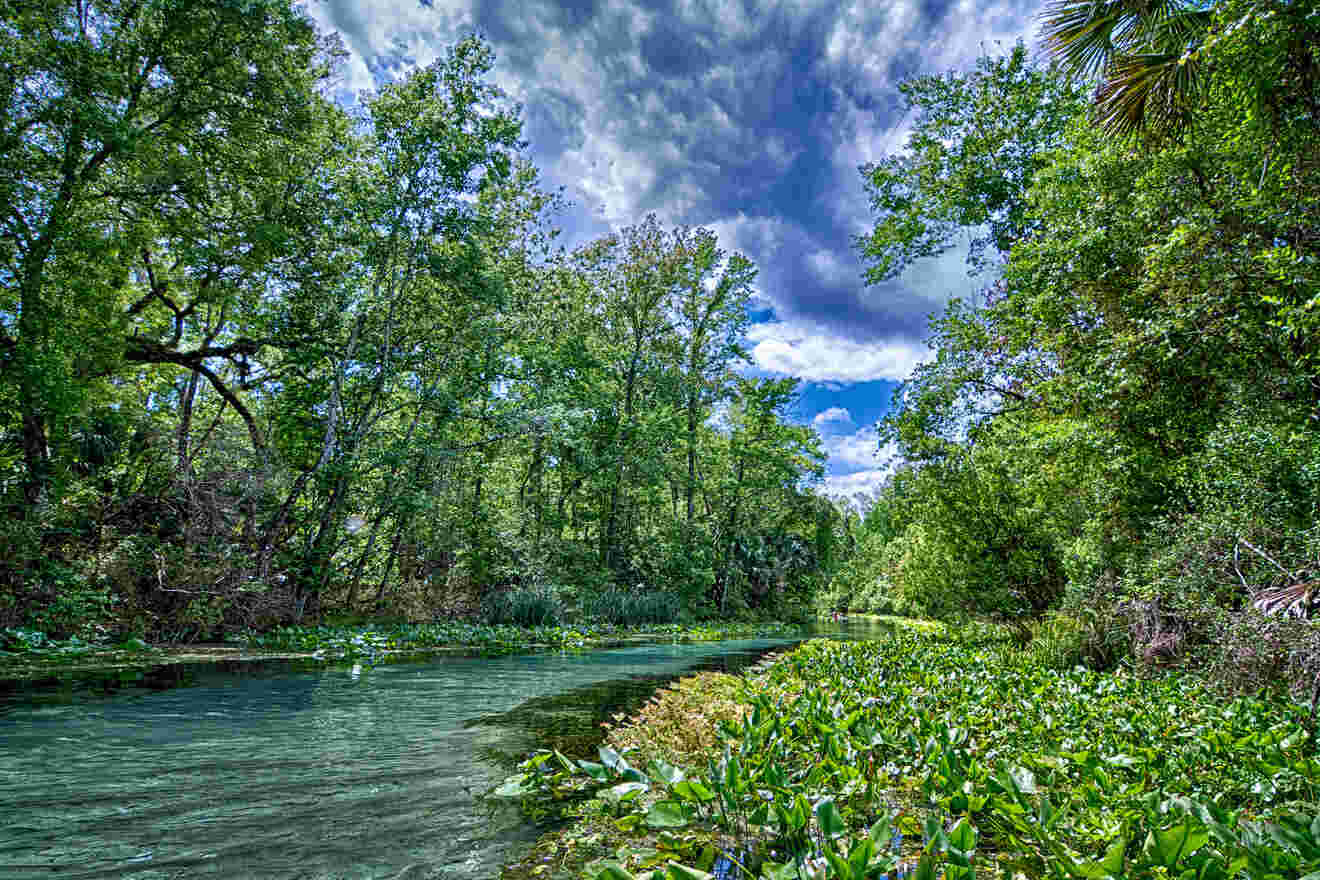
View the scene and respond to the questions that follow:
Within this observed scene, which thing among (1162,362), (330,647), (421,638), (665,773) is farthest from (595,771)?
(421,638)

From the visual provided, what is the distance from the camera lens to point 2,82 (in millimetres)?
9047

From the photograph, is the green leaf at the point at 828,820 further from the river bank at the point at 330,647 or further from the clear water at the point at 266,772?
the river bank at the point at 330,647

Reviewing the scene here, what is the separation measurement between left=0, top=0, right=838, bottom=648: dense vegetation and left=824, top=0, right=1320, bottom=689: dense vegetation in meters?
11.9

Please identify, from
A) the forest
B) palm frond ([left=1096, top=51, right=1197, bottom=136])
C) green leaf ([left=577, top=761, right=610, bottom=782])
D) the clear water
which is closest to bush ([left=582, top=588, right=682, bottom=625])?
the forest

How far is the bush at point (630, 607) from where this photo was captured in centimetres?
1981

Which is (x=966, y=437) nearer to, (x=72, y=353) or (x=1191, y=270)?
(x=1191, y=270)

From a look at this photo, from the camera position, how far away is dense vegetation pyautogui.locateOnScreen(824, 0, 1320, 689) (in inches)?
217

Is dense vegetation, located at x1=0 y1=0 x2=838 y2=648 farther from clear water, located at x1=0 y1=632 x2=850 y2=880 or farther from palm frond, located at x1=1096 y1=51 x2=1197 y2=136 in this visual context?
palm frond, located at x1=1096 y1=51 x2=1197 y2=136


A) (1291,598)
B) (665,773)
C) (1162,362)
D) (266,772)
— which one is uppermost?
(1162,362)

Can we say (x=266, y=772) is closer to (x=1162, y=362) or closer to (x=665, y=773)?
(x=665, y=773)

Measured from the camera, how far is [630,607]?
21.0m

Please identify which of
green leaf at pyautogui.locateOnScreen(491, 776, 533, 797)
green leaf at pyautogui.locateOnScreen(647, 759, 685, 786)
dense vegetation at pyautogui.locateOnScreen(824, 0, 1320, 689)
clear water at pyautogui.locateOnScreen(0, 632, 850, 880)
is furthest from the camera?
dense vegetation at pyautogui.locateOnScreen(824, 0, 1320, 689)

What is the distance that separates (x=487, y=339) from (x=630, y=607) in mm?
11013

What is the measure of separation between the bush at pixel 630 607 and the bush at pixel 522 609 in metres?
2.70
